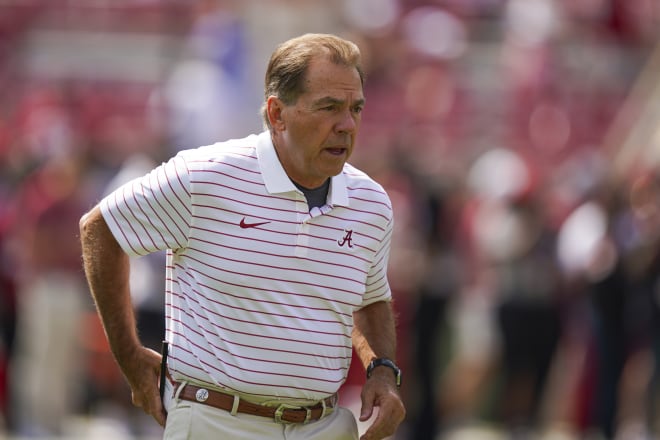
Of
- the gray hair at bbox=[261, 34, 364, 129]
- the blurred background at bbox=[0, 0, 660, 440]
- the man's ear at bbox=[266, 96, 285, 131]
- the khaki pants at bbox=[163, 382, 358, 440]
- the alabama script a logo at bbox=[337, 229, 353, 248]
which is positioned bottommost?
the blurred background at bbox=[0, 0, 660, 440]

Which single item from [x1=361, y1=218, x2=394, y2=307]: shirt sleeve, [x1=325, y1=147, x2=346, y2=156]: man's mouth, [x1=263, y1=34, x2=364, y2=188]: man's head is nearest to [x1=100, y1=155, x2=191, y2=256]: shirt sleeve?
[x1=263, y1=34, x2=364, y2=188]: man's head

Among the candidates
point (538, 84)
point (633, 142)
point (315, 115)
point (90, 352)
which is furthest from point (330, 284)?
point (538, 84)

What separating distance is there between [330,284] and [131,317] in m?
0.73

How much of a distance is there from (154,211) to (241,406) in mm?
731

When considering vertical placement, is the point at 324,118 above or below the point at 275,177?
above

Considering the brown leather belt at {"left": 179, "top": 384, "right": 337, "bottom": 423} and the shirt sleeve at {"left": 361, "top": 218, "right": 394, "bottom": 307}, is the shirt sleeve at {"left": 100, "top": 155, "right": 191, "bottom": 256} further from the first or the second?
the shirt sleeve at {"left": 361, "top": 218, "right": 394, "bottom": 307}

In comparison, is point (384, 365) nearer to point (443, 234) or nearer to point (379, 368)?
point (379, 368)

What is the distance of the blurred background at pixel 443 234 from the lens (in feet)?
40.2

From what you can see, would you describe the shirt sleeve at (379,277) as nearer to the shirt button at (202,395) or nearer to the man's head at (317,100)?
the man's head at (317,100)

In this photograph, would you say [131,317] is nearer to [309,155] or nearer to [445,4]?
[309,155]

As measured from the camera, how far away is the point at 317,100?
16.9ft

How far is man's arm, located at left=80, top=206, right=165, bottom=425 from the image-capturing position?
5.21m

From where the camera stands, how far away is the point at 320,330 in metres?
5.19

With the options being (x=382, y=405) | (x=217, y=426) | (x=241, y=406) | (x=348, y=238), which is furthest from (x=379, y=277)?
(x=217, y=426)
